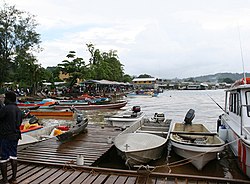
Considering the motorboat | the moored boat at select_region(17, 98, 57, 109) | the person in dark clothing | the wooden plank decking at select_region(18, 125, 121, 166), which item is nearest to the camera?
the person in dark clothing

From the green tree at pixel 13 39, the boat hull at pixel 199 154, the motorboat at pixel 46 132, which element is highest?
the green tree at pixel 13 39

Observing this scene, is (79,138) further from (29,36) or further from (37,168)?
(29,36)

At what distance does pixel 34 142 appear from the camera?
7898mm

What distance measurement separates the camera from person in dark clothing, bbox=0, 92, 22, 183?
426 cm

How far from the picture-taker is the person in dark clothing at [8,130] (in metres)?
4.26

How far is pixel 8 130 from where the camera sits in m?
4.26

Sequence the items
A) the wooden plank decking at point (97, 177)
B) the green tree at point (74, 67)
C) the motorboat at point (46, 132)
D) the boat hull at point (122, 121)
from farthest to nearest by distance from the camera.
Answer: the green tree at point (74, 67), the boat hull at point (122, 121), the motorboat at point (46, 132), the wooden plank decking at point (97, 177)

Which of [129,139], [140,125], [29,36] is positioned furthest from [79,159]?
[29,36]

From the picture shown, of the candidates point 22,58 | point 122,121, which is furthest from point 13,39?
point 122,121

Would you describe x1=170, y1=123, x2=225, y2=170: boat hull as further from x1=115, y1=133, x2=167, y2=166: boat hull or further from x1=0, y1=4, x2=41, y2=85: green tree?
x1=0, y1=4, x2=41, y2=85: green tree

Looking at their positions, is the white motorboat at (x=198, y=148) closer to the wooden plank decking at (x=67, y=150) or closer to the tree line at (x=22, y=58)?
the wooden plank decking at (x=67, y=150)

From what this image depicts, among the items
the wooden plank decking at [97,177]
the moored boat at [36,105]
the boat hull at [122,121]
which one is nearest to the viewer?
the wooden plank decking at [97,177]

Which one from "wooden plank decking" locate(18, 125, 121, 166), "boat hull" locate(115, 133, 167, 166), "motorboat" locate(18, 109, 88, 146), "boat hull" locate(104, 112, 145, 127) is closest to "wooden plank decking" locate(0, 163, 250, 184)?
"wooden plank decking" locate(18, 125, 121, 166)

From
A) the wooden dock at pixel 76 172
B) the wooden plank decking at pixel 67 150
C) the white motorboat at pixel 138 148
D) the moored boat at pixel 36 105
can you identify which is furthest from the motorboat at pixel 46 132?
the moored boat at pixel 36 105
